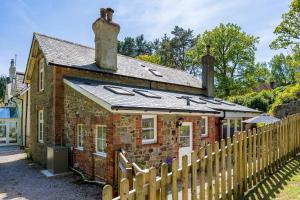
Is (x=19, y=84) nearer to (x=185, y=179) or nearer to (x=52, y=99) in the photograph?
(x=52, y=99)

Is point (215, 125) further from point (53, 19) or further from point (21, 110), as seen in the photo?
point (21, 110)

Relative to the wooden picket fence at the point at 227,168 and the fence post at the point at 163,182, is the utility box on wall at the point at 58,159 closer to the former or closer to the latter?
the wooden picket fence at the point at 227,168

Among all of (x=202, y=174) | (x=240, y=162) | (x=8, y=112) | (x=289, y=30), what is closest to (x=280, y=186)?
(x=240, y=162)

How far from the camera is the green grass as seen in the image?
5.95 metres

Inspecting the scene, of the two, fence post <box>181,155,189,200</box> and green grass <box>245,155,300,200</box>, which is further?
green grass <box>245,155,300,200</box>

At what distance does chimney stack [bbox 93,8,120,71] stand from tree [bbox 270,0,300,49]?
13.4 m

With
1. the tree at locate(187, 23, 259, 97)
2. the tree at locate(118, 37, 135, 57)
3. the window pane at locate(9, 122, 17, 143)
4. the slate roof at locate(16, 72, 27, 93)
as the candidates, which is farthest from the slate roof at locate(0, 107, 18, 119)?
the tree at locate(118, 37, 135, 57)

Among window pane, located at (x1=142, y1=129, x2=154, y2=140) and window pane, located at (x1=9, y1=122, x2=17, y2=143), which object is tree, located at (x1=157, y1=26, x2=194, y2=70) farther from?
window pane, located at (x1=142, y1=129, x2=154, y2=140)

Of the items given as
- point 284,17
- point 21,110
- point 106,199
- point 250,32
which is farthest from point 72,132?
point 250,32

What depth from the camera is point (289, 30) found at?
19391mm

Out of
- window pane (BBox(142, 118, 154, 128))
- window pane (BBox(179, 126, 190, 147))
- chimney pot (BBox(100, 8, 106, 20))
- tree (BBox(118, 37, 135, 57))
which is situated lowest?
window pane (BBox(179, 126, 190, 147))

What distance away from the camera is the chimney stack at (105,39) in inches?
583

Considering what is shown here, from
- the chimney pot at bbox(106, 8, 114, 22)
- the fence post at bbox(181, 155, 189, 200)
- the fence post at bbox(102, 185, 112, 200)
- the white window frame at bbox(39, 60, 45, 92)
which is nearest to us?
the fence post at bbox(102, 185, 112, 200)

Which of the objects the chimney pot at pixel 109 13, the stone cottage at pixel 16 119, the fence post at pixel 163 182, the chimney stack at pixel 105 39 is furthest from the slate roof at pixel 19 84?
the fence post at pixel 163 182
